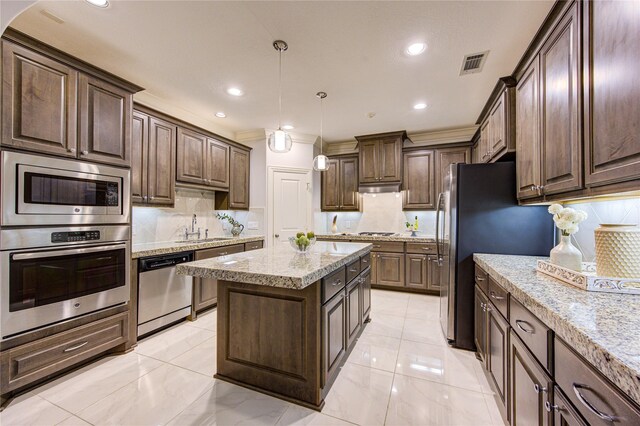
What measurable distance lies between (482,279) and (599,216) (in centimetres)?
85

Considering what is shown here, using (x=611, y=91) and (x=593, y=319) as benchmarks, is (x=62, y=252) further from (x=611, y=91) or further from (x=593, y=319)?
(x=611, y=91)

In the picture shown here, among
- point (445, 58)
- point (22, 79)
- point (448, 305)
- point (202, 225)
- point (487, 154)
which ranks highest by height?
point (445, 58)

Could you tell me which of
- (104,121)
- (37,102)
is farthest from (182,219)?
(37,102)

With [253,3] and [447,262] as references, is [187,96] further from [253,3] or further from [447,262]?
[447,262]

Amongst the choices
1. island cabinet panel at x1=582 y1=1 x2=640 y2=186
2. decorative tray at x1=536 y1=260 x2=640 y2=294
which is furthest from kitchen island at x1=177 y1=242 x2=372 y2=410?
island cabinet panel at x1=582 y1=1 x2=640 y2=186

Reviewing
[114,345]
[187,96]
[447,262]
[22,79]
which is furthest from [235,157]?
[447,262]

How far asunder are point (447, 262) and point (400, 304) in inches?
53.2

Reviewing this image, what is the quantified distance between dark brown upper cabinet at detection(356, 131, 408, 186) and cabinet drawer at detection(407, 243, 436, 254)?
113 centimetres

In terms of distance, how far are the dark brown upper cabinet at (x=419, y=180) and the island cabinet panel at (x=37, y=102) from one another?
4.38 meters

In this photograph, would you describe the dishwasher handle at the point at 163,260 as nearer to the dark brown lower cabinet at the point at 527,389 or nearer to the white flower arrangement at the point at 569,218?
the dark brown lower cabinet at the point at 527,389

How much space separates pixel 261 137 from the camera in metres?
4.57

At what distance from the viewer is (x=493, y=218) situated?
2.32 metres

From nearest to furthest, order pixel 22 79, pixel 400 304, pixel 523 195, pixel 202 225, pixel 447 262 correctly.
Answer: pixel 22 79 → pixel 523 195 → pixel 447 262 → pixel 400 304 → pixel 202 225

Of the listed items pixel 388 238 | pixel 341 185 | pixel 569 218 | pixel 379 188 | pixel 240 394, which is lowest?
pixel 240 394
